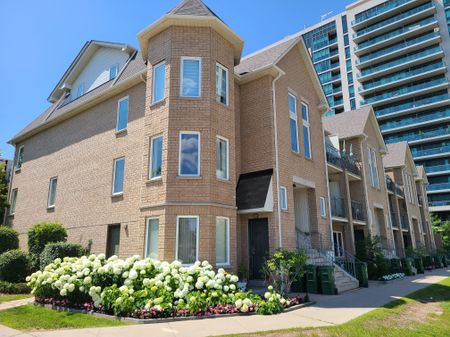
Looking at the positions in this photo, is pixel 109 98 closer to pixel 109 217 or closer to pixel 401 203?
pixel 109 217

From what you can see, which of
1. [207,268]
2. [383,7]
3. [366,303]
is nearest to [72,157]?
[207,268]

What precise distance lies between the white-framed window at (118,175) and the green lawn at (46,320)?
7.54 m

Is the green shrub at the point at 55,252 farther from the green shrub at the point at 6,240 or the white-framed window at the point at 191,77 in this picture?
the white-framed window at the point at 191,77

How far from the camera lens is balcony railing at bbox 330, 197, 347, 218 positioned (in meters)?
22.2

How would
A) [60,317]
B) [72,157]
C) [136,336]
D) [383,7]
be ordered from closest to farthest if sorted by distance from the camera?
[136,336]
[60,317]
[72,157]
[383,7]

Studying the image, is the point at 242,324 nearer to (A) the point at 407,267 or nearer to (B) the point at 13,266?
(B) the point at 13,266

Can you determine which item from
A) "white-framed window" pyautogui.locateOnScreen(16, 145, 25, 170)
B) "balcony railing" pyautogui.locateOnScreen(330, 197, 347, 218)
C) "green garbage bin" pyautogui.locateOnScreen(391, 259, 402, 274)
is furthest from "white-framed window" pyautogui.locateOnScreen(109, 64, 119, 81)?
"green garbage bin" pyautogui.locateOnScreen(391, 259, 402, 274)

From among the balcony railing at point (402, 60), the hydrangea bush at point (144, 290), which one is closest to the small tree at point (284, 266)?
the hydrangea bush at point (144, 290)

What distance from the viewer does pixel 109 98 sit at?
18766mm

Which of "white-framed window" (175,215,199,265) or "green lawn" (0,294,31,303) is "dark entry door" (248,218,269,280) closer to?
"white-framed window" (175,215,199,265)

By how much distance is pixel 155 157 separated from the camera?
46.4 ft

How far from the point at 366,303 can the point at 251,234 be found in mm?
5406

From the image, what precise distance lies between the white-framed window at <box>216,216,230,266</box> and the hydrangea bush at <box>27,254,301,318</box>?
7.95 feet

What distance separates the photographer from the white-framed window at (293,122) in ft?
58.9
